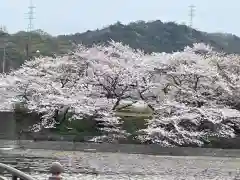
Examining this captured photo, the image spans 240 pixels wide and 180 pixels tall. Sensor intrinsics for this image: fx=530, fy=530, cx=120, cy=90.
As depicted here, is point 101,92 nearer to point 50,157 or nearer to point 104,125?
point 104,125

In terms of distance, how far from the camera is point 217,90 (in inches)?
1233

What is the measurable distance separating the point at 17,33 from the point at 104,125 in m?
52.9

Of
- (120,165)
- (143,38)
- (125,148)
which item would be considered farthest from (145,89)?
(143,38)

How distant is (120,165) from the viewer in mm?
19500

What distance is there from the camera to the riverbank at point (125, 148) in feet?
84.2

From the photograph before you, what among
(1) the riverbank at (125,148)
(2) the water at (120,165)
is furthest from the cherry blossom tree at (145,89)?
(2) the water at (120,165)

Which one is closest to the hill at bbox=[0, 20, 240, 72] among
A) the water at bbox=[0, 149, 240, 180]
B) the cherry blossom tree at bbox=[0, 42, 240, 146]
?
the cherry blossom tree at bbox=[0, 42, 240, 146]

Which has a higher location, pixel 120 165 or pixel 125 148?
pixel 125 148

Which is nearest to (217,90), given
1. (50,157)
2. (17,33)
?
(50,157)

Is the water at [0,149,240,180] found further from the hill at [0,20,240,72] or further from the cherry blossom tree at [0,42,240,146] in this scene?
the hill at [0,20,240,72]

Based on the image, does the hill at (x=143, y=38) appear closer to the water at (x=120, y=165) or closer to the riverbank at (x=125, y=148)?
the riverbank at (x=125, y=148)

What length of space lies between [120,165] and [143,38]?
56.1 metres

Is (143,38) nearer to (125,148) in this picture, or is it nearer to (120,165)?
(125,148)

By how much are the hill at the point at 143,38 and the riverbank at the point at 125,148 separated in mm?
37467
